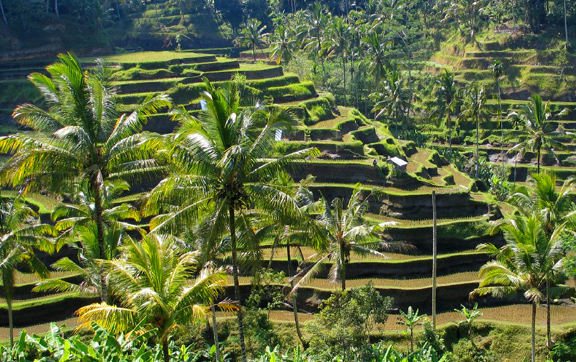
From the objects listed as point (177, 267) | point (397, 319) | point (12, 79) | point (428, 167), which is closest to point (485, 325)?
point (397, 319)

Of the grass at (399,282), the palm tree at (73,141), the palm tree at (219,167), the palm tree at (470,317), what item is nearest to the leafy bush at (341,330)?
the palm tree at (470,317)

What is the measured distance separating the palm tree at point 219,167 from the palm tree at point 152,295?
2146mm

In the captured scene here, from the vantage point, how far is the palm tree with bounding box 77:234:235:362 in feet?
48.5

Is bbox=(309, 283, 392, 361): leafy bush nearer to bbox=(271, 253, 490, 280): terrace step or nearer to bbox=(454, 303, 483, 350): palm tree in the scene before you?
bbox=(454, 303, 483, 350): palm tree

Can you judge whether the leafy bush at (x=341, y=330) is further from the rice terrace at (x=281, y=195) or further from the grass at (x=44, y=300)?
the grass at (x=44, y=300)

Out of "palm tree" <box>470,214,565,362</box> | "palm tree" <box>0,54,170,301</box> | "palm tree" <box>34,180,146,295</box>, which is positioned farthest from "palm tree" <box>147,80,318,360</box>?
"palm tree" <box>470,214,565,362</box>

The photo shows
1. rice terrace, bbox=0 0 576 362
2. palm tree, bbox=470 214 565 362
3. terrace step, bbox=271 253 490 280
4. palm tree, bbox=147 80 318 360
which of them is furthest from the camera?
terrace step, bbox=271 253 490 280

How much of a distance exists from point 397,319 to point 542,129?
65.5 feet

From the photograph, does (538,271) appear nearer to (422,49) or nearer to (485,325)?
(485,325)

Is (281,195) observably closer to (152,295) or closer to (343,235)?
(152,295)

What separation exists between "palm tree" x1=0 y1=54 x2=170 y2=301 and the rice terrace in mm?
64

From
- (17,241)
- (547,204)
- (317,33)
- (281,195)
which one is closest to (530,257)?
(547,204)

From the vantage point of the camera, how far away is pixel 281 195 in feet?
58.3

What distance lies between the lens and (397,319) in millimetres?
32656
